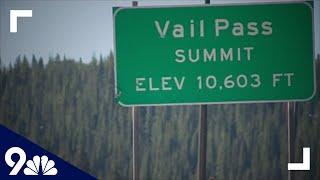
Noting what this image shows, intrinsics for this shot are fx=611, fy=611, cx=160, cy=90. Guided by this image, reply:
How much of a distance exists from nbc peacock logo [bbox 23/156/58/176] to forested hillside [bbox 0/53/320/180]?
9508mm

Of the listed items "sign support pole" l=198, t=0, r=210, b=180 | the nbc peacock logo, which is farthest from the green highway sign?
the nbc peacock logo

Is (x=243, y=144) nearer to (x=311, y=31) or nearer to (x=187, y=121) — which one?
(x=187, y=121)

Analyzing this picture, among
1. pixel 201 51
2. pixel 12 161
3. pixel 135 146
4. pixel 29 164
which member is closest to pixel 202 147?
pixel 135 146

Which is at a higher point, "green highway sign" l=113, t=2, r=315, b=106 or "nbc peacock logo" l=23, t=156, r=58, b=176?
"green highway sign" l=113, t=2, r=315, b=106

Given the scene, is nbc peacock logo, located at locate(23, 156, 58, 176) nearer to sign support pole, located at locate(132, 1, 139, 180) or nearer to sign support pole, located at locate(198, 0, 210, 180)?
sign support pole, located at locate(132, 1, 139, 180)

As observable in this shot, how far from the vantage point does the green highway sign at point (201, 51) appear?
10.2 m

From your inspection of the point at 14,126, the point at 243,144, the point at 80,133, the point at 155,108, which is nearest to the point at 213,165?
the point at 243,144

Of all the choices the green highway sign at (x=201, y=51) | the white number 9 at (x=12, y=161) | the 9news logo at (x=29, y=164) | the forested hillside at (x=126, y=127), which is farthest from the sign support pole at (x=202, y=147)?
the forested hillside at (x=126, y=127)

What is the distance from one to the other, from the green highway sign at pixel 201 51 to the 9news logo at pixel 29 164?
3.70 m

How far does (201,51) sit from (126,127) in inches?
529

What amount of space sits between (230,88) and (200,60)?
0.69 meters

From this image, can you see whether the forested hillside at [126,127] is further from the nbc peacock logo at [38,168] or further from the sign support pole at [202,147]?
the sign support pole at [202,147]

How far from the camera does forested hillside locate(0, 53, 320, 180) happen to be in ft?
75.2

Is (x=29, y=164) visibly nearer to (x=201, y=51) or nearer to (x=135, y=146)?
(x=135, y=146)
